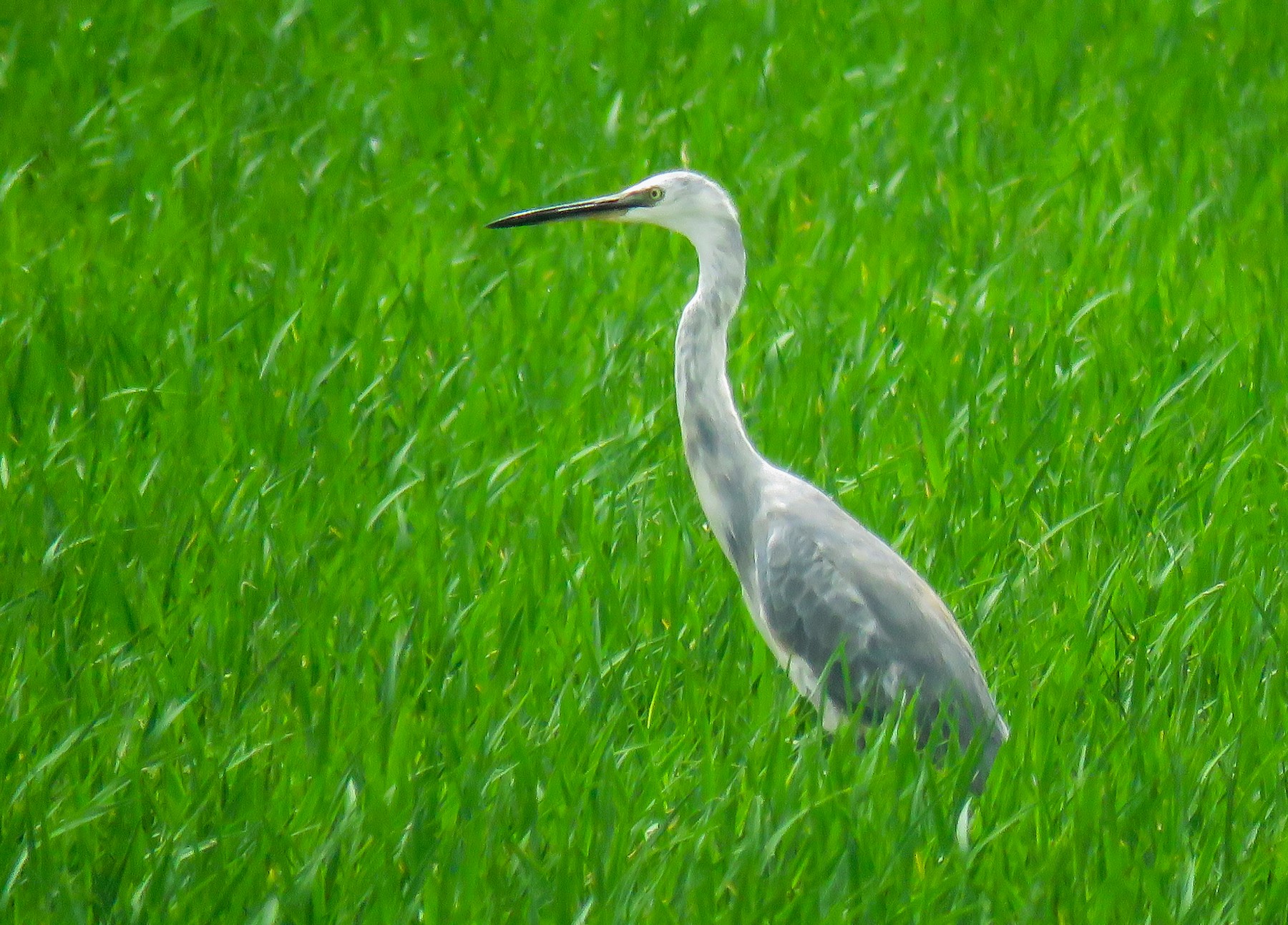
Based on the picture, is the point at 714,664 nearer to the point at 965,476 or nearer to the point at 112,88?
the point at 965,476

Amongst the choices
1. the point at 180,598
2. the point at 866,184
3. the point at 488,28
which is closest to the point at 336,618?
the point at 180,598

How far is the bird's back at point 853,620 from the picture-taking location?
11.3 ft

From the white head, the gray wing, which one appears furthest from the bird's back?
the white head

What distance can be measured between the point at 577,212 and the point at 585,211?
0.03 m

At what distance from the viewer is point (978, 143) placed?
6379 mm

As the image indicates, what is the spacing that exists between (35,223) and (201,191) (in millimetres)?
569

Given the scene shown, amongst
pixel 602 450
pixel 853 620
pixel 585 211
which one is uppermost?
pixel 585 211

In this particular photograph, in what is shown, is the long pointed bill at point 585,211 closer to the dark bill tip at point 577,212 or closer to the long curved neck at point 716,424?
Result: the dark bill tip at point 577,212

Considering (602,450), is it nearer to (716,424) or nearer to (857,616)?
(716,424)

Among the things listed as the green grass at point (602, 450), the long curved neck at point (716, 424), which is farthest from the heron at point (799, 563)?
the green grass at point (602, 450)

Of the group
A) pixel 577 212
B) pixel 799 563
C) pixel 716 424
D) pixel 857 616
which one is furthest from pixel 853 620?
pixel 577 212

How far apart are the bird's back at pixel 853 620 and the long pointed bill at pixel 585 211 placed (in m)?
0.83

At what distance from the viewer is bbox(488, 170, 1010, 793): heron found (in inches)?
135

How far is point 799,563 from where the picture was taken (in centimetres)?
Answer: 362
